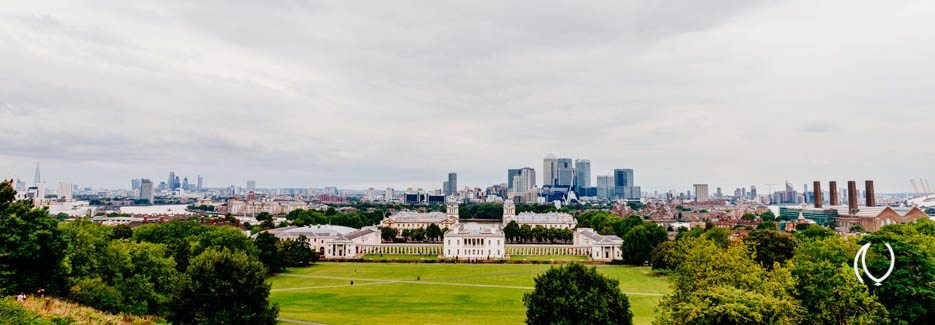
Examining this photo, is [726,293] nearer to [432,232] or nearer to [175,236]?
[175,236]

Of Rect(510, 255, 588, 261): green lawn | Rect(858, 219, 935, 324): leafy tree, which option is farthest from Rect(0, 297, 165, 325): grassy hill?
Rect(510, 255, 588, 261): green lawn

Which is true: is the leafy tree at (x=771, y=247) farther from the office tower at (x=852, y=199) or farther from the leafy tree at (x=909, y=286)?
the office tower at (x=852, y=199)

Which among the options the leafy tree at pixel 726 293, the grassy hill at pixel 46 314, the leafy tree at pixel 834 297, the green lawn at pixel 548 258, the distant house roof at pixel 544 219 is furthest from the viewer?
the distant house roof at pixel 544 219

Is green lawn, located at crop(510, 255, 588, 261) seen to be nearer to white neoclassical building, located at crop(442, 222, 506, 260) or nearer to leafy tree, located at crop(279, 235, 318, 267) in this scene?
white neoclassical building, located at crop(442, 222, 506, 260)

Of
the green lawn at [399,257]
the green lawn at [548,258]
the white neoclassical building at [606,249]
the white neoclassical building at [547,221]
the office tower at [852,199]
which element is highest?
the office tower at [852,199]

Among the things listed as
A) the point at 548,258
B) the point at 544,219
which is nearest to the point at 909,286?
the point at 548,258

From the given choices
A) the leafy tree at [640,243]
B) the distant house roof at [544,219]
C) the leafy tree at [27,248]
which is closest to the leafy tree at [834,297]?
the leafy tree at [27,248]

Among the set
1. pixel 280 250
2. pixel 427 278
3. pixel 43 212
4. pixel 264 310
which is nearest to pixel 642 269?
pixel 427 278
